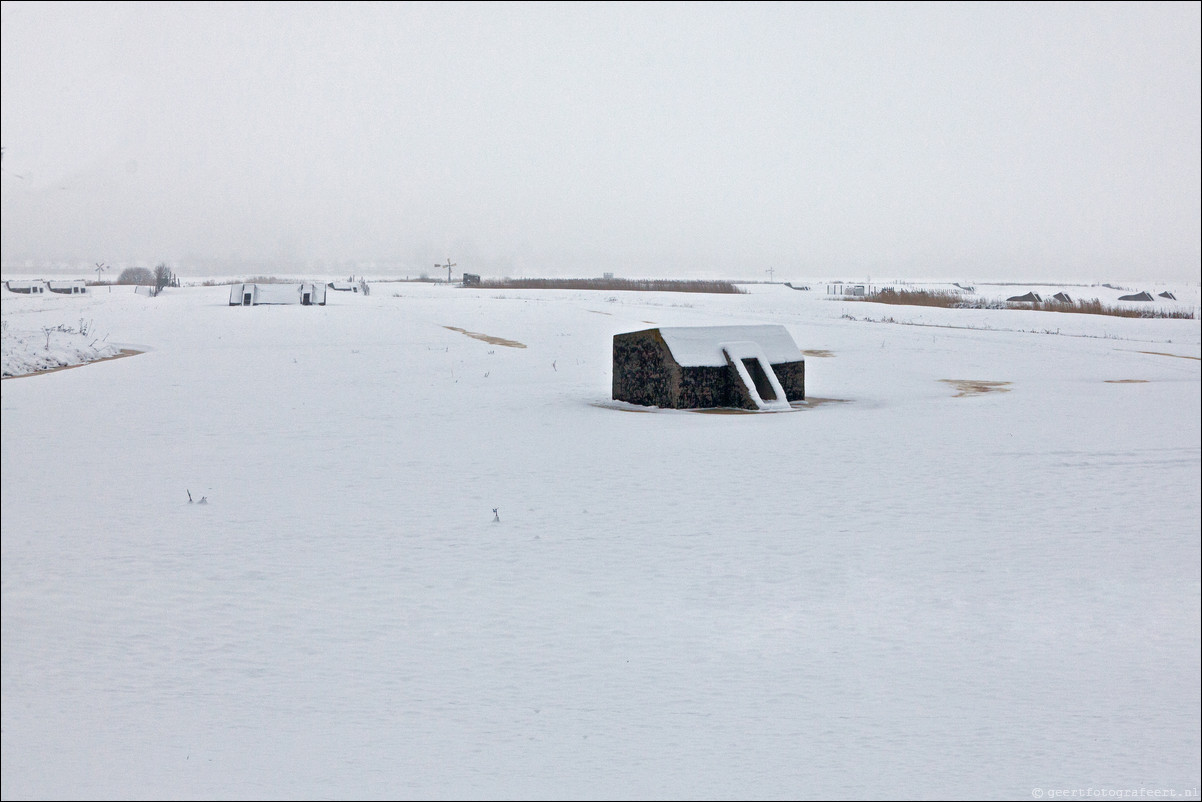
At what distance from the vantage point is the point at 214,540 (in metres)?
5.47

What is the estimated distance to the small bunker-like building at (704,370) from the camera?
415 inches

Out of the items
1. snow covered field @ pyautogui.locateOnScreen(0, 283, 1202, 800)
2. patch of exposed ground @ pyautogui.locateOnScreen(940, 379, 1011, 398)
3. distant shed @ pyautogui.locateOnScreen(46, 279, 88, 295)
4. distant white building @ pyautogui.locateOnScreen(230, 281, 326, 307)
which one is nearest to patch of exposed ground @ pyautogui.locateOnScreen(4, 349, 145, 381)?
snow covered field @ pyautogui.locateOnScreen(0, 283, 1202, 800)

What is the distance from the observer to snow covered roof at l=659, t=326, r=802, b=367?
1062 cm

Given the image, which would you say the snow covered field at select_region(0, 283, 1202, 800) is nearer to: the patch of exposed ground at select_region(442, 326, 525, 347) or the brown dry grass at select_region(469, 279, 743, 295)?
the patch of exposed ground at select_region(442, 326, 525, 347)

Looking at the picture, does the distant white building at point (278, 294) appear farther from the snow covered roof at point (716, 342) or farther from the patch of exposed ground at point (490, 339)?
the snow covered roof at point (716, 342)

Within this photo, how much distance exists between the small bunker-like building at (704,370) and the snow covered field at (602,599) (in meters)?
0.83

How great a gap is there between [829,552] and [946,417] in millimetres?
4981

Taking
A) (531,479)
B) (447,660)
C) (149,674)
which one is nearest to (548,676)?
(447,660)

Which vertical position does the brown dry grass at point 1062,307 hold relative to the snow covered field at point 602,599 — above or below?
above

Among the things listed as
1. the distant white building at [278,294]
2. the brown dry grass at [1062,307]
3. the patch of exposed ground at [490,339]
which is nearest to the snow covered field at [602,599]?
the patch of exposed ground at [490,339]

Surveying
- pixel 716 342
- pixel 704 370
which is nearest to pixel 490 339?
pixel 716 342

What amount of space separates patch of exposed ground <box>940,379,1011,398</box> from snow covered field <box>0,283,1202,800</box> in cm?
172

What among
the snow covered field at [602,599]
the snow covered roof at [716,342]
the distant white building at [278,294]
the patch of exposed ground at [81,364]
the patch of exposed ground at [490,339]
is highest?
the distant white building at [278,294]

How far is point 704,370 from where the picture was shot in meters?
10.6
